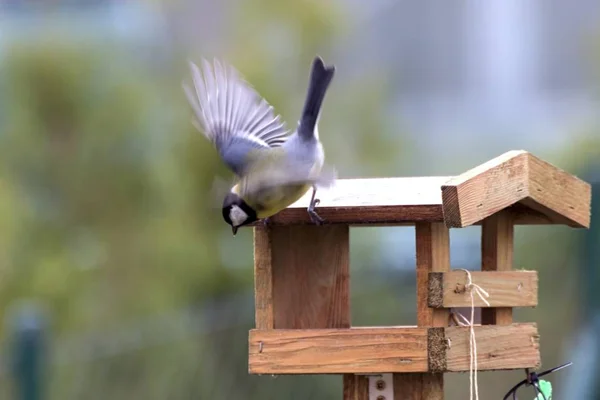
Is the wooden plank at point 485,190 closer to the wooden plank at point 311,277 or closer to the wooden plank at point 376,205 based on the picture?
the wooden plank at point 376,205

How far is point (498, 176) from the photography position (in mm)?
1148

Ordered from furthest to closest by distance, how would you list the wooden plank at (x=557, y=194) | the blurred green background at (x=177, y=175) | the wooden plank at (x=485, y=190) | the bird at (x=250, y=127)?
the blurred green background at (x=177, y=175) → the bird at (x=250, y=127) → the wooden plank at (x=557, y=194) → the wooden plank at (x=485, y=190)

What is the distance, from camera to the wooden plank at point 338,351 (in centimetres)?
120

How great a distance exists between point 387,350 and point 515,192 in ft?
0.99

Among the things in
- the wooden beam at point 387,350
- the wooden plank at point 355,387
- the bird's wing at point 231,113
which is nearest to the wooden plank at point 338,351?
the wooden beam at point 387,350

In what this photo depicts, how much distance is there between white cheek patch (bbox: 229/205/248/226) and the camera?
1.28 metres

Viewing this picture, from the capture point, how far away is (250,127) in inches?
59.5

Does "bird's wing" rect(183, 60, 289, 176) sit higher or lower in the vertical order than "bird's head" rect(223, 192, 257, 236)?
higher

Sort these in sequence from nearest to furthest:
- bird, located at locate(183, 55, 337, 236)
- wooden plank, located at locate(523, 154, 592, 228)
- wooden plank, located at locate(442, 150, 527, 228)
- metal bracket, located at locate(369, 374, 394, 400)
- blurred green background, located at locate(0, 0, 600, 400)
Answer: wooden plank, located at locate(442, 150, 527, 228) < wooden plank, located at locate(523, 154, 592, 228) < metal bracket, located at locate(369, 374, 394, 400) < bird, located at locate(183, 55, 337, 236) < blurred green background, located at locate(0, 0, 600, 400)

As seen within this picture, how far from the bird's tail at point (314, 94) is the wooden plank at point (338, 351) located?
0.40m

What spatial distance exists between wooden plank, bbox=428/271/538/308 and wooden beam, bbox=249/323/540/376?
4 cm

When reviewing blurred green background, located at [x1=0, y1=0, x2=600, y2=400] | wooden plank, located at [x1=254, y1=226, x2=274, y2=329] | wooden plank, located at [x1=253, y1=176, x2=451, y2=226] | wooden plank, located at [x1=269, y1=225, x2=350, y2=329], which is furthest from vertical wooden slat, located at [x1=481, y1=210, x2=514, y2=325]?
blurred green background, located at [x1=0, y1=0, x2=600, y2=400]

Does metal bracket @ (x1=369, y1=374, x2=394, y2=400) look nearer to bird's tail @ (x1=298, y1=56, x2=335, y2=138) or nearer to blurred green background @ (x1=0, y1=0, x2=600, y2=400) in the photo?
bird's tail @ (x1=298, y1=56, x2=335, y2=138)

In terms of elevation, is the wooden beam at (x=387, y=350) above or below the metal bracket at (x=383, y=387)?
above
